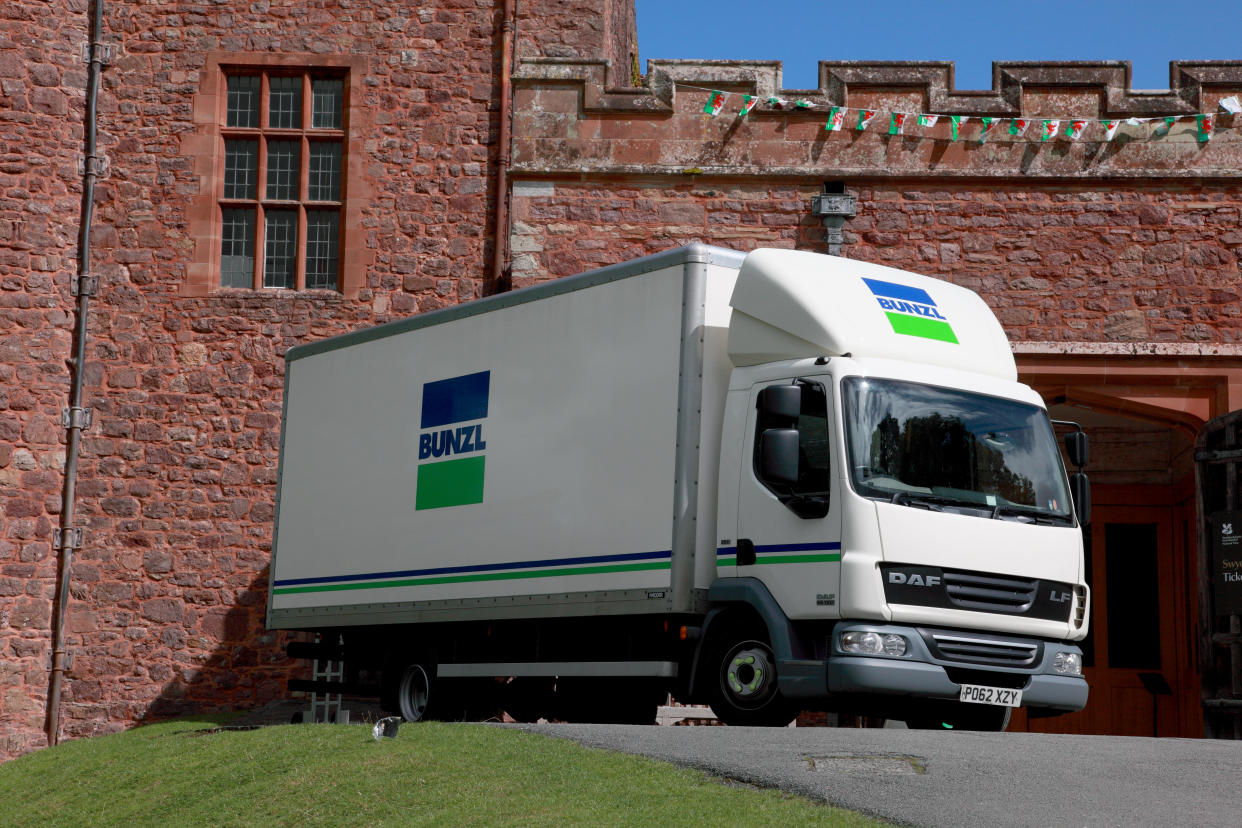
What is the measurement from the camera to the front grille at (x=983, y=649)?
29.4 ft

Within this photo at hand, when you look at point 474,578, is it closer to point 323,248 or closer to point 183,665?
point 183,665

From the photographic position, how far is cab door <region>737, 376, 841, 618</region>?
29.5ft

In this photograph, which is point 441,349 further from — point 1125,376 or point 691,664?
point 1125,376

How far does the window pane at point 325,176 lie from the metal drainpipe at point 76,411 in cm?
226

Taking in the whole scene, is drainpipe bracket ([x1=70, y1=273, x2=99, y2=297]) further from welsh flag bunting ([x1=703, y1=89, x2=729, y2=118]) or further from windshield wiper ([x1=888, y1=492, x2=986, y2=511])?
windshield wiper ([x1=888, y1=492, x2=986, y2=511])

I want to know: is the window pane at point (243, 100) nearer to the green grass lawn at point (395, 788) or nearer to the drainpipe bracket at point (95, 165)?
the drainpipe bracket at point (95, 165)

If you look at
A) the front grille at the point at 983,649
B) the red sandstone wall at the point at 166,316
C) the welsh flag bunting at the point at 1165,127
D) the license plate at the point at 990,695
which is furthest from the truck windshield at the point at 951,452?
the red sandstone wall at the point at 166,316

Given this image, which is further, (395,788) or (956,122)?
(956,122)

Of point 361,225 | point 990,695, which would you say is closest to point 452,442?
point 990,695

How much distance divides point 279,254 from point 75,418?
107 inches

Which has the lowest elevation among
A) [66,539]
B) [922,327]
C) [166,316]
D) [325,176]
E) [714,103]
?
[66,539]

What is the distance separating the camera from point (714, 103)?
15.2m


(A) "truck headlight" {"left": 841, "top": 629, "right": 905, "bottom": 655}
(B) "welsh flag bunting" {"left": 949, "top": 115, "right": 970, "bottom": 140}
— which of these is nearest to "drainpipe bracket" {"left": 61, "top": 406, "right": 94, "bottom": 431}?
(B) "welsh flag bunting" {"left": 949, "top": 115, "right": 970, "bottom": 140}

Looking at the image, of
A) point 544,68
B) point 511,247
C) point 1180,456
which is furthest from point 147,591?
point 1180,456
